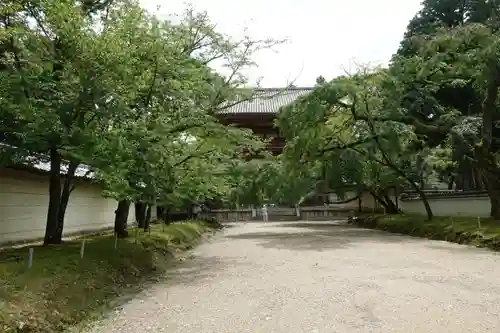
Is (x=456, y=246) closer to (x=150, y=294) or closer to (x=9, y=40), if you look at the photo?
(x=150, y=294)

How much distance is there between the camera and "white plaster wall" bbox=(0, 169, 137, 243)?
1143cm

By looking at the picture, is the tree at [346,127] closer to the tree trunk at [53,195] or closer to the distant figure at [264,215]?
the tree trunk at [53,195]

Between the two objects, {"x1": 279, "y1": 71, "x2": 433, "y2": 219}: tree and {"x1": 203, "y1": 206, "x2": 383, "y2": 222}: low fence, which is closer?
{"x1": 279, "y1": 71, "x2": 433, "y2": 219}: tree

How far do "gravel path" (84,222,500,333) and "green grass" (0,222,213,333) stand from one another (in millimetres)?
489

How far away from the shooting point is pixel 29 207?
12.6 metres

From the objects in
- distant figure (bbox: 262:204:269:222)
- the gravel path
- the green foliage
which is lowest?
the gravel path

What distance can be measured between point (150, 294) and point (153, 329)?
2438 mm

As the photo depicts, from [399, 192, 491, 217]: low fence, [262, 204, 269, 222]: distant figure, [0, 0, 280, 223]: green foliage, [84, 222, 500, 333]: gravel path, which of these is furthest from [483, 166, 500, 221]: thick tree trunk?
[262, 204, 269, 222]: distant figure

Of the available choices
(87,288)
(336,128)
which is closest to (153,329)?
(87,288)

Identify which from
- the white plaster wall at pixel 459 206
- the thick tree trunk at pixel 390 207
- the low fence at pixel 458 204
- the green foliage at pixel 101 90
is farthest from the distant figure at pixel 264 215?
the green foliage at pixel 101 90

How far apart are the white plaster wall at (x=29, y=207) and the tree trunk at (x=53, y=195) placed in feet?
4.60

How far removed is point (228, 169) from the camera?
15.5 m

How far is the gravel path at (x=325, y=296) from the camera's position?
618cm

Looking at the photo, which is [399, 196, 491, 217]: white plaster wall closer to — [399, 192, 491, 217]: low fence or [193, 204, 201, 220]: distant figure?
[399, 192, 491, 217]: low fence
